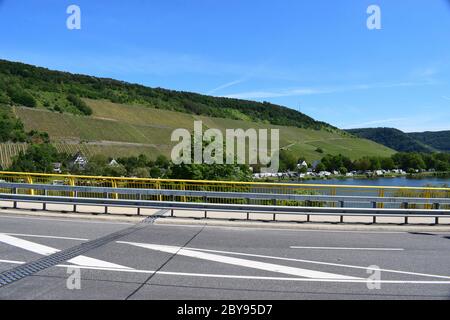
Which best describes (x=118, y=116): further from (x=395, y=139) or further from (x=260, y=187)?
(x=395, y=139)

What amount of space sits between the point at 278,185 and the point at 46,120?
94.6 meters

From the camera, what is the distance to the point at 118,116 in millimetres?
112625

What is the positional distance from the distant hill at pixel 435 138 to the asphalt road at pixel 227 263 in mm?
109607

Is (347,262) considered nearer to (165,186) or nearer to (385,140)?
(165,186)

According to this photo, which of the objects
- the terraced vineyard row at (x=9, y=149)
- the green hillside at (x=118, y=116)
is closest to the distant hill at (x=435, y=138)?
the green hillside at (x=118, y=116)

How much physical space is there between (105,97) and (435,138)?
10510 centimetres

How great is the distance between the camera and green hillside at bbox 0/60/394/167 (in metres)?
92.2

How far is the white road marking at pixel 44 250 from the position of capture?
300 inches

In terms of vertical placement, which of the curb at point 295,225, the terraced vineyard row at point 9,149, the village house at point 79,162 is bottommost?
the curb at point 295,225

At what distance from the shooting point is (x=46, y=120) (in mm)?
98250

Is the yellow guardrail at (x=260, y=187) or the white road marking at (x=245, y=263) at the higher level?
the yellow guardrail at (x=260, y=187)

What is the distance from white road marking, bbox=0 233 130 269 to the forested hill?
→ 327 ft
